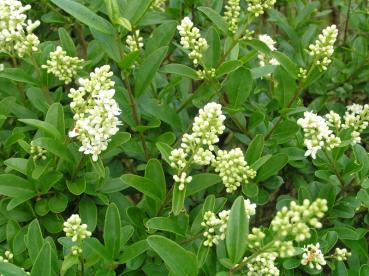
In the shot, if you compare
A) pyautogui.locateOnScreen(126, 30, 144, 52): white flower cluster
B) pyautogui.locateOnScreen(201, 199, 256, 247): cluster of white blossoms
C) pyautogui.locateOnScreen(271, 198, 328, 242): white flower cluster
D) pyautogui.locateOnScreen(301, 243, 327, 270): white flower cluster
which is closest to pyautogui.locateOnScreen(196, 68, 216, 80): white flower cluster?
pyautogui.locateOnScreen(126, 30, 144, 52): white flower cluster

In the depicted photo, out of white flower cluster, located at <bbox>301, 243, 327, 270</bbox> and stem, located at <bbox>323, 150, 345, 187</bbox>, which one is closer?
white flower cluster, located at <bbox>301, 243, 327, 270</bbox>

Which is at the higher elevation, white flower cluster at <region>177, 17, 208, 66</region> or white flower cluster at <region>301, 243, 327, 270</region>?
white flower cluster at <region>177, 17, 208, 66</region>

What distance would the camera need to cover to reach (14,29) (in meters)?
2.83

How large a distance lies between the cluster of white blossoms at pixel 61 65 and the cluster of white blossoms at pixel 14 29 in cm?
11

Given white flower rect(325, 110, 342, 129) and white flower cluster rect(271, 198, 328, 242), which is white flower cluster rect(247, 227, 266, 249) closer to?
white flower cluster rect(271, 198, 328, 242)

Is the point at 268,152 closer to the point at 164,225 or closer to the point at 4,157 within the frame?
the point at 164,225

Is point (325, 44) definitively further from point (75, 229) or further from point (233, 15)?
point (75, 229)

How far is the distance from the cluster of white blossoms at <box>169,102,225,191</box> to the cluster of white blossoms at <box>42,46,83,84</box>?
81cm

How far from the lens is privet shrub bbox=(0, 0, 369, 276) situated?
95.3 inches

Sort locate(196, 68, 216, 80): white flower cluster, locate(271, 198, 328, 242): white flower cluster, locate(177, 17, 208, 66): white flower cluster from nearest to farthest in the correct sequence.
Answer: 1. locate(271, 198, 328, 242): white flower cluster
2. locate(177, 17, 208, 66): white flower cluster
3. locate(196, 68, 216, 80): white flower cluster

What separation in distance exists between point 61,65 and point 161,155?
2.22 ft

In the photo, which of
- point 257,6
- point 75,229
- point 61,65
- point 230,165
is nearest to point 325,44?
point 257,6

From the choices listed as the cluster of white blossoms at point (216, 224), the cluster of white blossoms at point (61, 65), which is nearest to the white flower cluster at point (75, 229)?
the cluster of white blossoms at point (216, 224)

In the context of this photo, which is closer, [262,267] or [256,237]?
[256,237]
